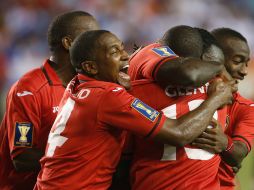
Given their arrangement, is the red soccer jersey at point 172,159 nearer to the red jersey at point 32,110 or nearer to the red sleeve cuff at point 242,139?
the red sleeve cuff at point 242,139

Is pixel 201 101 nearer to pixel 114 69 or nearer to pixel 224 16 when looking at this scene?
pixel 114 69

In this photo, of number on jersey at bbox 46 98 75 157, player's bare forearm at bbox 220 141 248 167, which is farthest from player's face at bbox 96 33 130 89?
player's bare forearm at bbox 220 141 248 167

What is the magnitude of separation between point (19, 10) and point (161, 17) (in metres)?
2.06

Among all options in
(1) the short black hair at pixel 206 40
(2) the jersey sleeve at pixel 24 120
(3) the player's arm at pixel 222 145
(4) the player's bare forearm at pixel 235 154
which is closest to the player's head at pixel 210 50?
(1) the short black hair at pixel 206 40

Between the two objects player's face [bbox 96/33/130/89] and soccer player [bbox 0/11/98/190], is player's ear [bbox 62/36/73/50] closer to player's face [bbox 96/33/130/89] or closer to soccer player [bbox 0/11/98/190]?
soccer player [bbox 0/11/98/190]

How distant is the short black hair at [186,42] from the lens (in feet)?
8.41

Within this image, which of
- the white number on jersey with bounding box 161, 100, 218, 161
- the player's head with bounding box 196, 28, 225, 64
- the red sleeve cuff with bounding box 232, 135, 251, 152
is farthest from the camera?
the red sleeve cuff with bounding box 232, 135, 251, 152

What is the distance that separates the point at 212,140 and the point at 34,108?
1121mm

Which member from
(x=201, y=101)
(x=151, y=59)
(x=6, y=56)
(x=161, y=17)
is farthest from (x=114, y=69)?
(x=161, y=17)

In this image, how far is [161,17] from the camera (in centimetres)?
787

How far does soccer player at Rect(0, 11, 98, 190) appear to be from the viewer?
10.3ft

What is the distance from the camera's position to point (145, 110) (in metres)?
2.42

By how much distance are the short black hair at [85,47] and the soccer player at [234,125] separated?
26.3 inches

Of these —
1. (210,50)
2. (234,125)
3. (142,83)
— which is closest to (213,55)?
(210,50)
